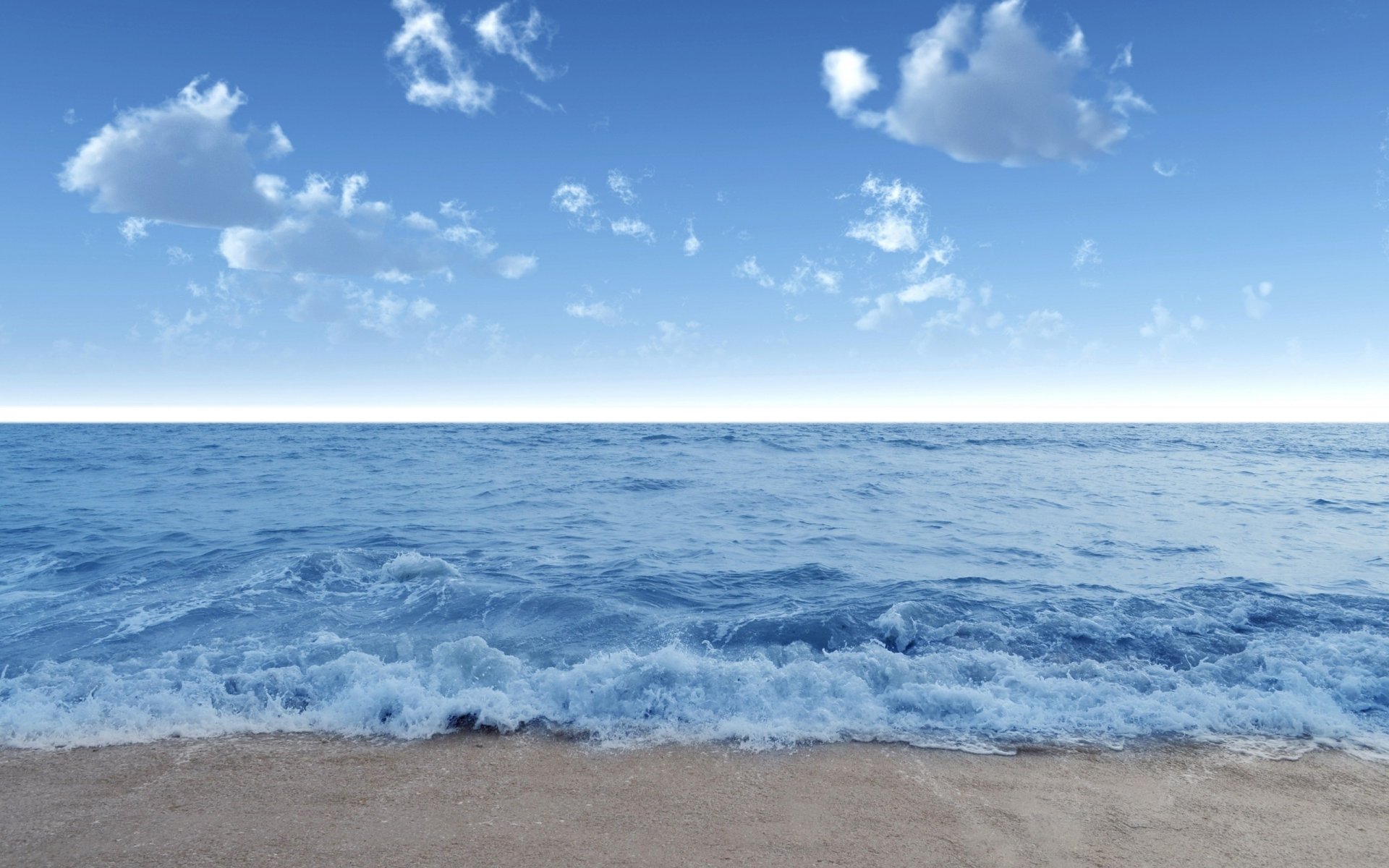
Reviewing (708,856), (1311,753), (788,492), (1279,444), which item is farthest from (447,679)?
(1279,444)

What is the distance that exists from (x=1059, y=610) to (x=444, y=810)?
8710mm

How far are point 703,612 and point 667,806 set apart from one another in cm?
530

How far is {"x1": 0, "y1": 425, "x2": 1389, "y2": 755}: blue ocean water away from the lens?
6.63 meters

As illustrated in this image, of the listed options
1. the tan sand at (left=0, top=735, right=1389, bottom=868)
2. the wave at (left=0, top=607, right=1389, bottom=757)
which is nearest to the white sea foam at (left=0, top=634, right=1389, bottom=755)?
the wave at (left=0, top=607, right=1389, bottom=757)

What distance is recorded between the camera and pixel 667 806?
5.15 metres

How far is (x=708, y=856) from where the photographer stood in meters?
4.54

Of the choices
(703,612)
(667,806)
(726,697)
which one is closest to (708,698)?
(726,697)

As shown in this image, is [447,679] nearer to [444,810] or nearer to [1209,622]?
[444,810]

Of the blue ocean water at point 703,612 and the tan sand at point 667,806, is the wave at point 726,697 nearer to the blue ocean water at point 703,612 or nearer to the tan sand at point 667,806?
the blue ocean water at point 703,612

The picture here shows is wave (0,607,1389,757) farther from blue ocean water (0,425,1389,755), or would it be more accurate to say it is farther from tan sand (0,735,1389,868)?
tan sand (0,735,1389,868)

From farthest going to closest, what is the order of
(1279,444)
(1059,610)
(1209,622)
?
1. (1279,444)
2. (1059,610)
3. (1209,622)

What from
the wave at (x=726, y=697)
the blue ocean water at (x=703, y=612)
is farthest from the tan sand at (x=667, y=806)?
the blue ocean water at (x=703, y=612)

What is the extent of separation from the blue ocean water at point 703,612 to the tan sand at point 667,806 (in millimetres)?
469

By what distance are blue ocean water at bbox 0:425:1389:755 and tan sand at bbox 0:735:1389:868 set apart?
1.54ft
